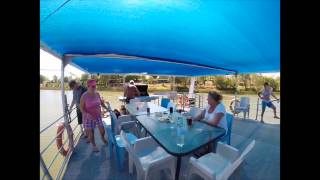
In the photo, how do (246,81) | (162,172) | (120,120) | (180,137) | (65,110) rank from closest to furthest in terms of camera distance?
1. (180,137)
2. (162,172)
3. (65,110)
4. (120,120)
5. (246,81)

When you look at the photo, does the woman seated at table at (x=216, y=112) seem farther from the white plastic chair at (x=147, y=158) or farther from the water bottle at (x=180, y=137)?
the white plastic chair at (x=147, y=158)

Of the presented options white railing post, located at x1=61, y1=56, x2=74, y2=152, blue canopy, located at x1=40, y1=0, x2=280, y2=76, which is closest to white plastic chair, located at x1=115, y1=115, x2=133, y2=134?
white railing post, located at x1=61, y1=56, x2=74, y2=152

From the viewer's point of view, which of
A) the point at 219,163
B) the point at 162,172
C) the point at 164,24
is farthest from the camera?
the point at 162,172

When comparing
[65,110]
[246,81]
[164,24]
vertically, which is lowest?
[65,110]

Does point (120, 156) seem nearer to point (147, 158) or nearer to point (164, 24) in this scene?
point (147, 158)

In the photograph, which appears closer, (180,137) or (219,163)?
(219,163)

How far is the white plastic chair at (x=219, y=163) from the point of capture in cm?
207

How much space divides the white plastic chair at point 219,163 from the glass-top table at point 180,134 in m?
0.20

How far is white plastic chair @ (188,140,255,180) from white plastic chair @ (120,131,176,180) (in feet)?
1.08

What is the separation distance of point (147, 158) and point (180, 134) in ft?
2.01

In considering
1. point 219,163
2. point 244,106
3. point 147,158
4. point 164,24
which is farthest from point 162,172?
point 244,106

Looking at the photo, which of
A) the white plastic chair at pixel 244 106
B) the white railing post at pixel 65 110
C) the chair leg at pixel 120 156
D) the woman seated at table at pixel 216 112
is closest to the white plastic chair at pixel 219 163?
the woman seated at table at pixel 216 112

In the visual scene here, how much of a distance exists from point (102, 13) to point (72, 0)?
364 mm

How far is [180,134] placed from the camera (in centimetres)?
283
